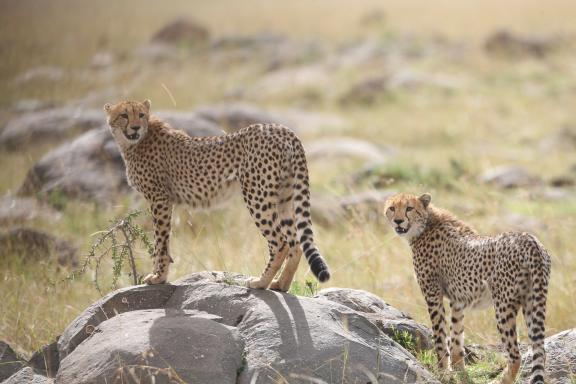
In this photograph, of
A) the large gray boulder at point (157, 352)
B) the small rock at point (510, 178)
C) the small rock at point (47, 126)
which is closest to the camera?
the large gray boulder at point (157, 352)

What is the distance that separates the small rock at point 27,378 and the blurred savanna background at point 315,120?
892 millimetres

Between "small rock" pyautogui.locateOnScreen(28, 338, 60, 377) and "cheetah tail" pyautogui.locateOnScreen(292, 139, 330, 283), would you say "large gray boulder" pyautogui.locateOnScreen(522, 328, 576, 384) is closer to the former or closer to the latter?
"cheetah tail" pyautogui.locateOnScreen(292, 139, 330, 283)

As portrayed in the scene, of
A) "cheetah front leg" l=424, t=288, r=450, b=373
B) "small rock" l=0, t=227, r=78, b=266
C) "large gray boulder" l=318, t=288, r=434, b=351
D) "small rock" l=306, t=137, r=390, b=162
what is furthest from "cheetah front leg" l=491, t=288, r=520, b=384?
"small rock" l=306, t=137, r=390, b=162

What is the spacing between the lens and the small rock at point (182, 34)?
24656 millimetres

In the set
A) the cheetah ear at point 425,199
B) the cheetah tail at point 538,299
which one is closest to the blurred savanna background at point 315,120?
the cheetah ear at point 425,199

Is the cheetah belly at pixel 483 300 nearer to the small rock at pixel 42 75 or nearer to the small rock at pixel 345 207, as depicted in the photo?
the small rock at pixel 345 207

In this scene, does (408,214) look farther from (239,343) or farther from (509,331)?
(239,343)

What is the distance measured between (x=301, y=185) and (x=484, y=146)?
11010 millimetres

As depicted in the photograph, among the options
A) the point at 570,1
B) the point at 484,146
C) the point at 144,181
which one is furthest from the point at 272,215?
the point at 570,1

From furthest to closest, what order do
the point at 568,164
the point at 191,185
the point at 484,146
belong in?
1. the point at 484,146
2. the point at 568,164
3. the point at 191,185

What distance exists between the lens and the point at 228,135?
581 cm

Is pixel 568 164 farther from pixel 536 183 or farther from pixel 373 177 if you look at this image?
pixel 373 177

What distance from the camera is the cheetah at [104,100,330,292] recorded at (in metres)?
5.49

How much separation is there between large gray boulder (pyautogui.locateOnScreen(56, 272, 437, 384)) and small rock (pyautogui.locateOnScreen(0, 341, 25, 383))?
1.48ft
